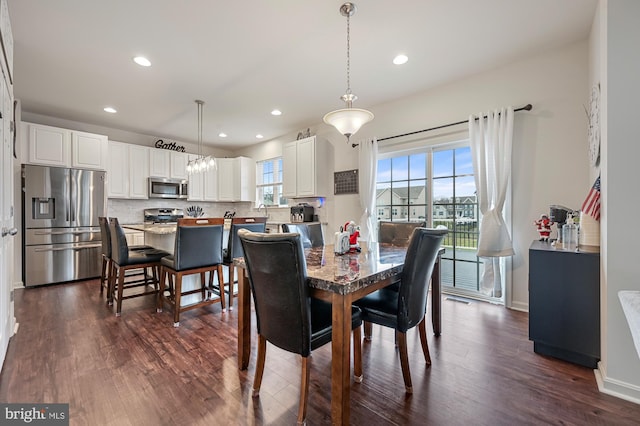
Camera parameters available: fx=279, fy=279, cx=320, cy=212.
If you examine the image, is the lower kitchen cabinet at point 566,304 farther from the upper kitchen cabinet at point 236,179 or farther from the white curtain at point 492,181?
the upper kitchen cabinet at point 236,179

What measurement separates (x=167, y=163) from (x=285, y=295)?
208 inches

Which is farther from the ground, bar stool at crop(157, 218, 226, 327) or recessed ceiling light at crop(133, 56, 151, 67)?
recessed ceiling light at crop(133, 56, 151, 67)

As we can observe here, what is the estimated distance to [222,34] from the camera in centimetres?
247

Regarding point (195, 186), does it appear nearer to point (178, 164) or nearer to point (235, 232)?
point (178, 164)

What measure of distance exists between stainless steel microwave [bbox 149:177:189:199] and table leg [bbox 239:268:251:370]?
14.7 feet

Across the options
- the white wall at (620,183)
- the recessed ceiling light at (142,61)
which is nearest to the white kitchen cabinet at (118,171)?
the recessed ceiling light at (142,61)

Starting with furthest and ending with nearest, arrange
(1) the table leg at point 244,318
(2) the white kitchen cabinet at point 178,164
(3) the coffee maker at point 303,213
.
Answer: (2) the white kitchen cabinet at point 178,164 < (3) the coffee maker at point 303,213 < (1) the table leg at point 244,318

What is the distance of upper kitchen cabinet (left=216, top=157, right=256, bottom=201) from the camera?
6.35 meters

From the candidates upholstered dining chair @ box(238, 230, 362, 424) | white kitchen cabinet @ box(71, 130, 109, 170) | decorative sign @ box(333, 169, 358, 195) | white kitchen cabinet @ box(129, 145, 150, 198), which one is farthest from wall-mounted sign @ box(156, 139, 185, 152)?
upholstered dining chair @ box(238, 230, 362, 424)

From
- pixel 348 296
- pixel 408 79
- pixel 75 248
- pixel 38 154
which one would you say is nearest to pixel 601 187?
pixel 348 296

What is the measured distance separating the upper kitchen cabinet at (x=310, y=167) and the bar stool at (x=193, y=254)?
2.10 meters

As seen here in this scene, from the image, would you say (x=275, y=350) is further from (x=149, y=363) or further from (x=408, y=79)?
(x=408, y=79)

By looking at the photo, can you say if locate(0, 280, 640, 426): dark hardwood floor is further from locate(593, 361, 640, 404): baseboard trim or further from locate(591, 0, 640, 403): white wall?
locate(591, 0, 640, 403): white wall

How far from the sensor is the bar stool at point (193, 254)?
265cm
